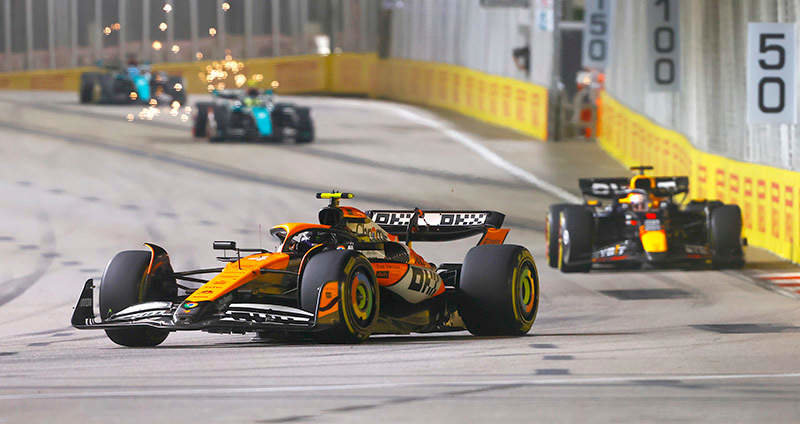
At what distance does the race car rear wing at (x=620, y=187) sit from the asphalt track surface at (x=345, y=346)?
1.25m

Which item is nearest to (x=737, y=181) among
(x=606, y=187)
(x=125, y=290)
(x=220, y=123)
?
(x=606, y=187)

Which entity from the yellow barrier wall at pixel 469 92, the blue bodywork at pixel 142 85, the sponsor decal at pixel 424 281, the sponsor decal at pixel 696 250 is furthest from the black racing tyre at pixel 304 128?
the sponsor decal at pixel 424 281

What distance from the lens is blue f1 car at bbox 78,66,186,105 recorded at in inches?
1777

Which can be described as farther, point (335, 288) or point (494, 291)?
point (494, 291)

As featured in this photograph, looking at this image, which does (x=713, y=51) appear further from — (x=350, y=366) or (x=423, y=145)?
(x=350, y=366)

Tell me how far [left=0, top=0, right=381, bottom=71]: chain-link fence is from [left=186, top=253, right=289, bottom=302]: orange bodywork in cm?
4719

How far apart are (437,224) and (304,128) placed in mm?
23332

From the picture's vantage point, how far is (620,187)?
2027cm

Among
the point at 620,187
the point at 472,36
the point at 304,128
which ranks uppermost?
the point at 472,36

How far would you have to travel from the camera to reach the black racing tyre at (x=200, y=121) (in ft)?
123

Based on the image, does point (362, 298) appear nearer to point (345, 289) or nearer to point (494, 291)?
point (345, 289)

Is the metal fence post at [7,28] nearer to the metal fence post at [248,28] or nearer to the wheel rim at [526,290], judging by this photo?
the metal fence post at [248,28]

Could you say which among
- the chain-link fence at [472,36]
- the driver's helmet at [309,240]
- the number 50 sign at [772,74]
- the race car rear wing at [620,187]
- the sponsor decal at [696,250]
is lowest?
the sponsor decal at [696,250]

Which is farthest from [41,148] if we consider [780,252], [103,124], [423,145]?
[780,252]
